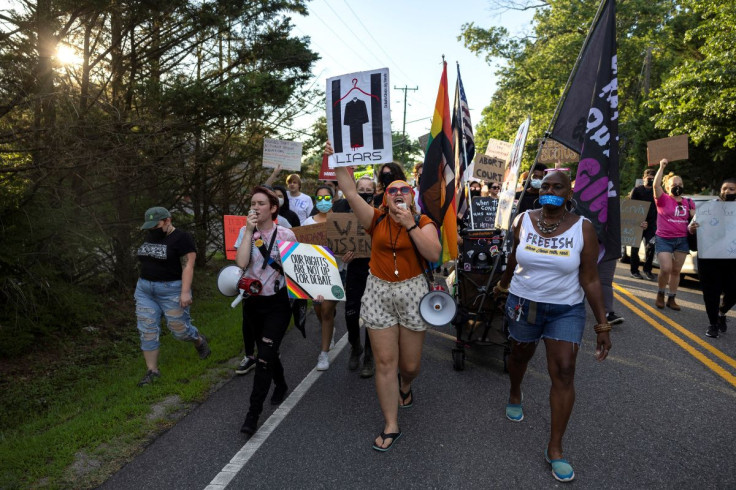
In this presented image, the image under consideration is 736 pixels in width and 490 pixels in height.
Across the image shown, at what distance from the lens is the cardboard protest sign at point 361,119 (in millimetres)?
3842

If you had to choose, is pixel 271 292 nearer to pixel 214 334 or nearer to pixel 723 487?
pixel 214 334

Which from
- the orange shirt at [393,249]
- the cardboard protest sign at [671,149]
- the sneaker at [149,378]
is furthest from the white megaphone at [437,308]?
the cardboard protest sign at [671,149]

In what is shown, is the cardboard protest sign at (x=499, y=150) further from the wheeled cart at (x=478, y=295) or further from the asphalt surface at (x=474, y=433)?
the asphalt surface at (x=474, y=433)

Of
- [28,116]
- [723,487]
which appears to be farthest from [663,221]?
[28,116]

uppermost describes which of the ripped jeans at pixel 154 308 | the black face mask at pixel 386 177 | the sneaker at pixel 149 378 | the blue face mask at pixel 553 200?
the black face mask at pixel 386 177

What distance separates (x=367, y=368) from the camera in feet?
16.5

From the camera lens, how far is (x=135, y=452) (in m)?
3.52

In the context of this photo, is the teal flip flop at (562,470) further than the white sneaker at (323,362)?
No

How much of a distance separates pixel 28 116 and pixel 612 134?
610cm

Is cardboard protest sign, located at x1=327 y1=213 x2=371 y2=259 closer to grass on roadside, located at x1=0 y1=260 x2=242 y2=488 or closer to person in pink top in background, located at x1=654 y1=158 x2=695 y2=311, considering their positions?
grass on roadside, located at x1=0 y1=260 x2=242 y2=488

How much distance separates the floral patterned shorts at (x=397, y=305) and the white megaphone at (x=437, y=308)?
0.20 ft

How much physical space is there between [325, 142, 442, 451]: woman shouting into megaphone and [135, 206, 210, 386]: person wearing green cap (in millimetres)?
2209

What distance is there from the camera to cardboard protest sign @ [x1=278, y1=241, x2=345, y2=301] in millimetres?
4027

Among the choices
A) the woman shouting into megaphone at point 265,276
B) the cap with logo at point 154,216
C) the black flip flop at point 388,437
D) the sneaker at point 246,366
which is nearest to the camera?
the black flip flop at point 388,437
